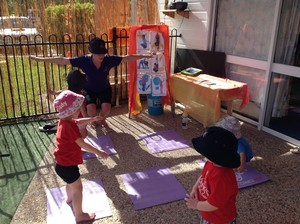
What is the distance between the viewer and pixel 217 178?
5.32 ft

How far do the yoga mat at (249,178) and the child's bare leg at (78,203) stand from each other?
1607 millimetres

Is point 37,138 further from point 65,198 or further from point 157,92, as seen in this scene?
point 157,92

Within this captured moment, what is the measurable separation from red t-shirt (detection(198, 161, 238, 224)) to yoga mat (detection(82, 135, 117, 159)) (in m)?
2.26

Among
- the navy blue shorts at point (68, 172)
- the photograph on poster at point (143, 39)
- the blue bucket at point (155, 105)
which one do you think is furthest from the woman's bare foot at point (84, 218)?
the photograph on poster at point (143, 39)

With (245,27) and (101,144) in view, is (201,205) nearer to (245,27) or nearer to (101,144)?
Result: (101,144)

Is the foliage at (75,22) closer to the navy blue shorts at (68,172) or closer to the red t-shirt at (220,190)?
the navy blue shorts at (68,172)

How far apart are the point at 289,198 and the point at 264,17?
2730mm

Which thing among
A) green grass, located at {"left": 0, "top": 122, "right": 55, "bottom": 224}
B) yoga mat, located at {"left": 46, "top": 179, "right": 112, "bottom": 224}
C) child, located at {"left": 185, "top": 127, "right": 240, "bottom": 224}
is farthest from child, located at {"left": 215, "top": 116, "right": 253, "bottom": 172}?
green grass, located at {"left": 0, "top": 122, "right": 55, "bottom": 224}

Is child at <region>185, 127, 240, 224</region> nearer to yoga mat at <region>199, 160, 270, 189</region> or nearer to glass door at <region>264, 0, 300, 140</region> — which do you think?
yoga mat at <region>199, 160, 270, 189</region>

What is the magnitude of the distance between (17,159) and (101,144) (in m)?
1.11

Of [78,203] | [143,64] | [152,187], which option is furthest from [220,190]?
[143,64]

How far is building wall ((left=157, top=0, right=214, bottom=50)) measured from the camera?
17.1 ft

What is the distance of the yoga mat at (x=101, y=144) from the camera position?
12.4ft

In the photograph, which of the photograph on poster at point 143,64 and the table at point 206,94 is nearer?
the table at point 206,94
